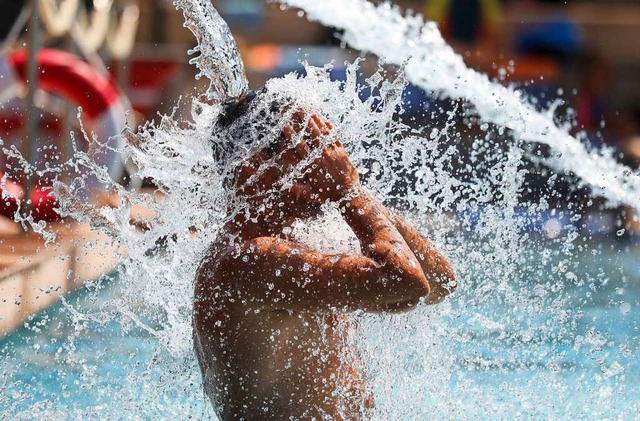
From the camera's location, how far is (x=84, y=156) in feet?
10.6

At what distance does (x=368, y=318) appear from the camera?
2.74 metres

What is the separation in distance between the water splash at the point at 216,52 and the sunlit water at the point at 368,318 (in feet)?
0.29

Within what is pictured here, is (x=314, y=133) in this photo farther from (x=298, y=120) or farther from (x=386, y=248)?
(x=386, y=248)

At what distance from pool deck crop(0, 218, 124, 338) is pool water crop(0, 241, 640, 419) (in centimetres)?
9

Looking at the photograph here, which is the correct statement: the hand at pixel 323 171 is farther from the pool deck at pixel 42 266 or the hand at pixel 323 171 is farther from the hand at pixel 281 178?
the pool deck at pixel 42 266

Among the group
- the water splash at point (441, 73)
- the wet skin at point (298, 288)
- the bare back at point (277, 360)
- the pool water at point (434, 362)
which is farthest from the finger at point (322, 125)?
the water splash at point (441, 73)

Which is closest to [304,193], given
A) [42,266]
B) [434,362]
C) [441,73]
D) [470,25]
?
[434,362]

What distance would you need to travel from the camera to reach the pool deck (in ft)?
17.6

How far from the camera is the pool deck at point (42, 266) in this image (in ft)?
17.6

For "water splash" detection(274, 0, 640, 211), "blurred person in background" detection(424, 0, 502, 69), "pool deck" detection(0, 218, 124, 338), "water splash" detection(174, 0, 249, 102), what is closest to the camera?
"water splash" detection(174, 0, 249, 102)

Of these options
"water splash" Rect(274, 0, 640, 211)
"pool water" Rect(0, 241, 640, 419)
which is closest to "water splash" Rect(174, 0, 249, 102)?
"pool water" Rect(0, 241, 640, 419)

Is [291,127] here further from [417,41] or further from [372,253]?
[417,41]

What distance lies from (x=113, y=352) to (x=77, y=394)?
696 mm

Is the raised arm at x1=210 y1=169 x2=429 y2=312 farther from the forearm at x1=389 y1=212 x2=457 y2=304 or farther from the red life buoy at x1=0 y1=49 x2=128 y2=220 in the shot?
the red life buoy at x1=0 y1=49 x2=128 y2=220
